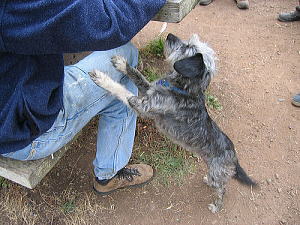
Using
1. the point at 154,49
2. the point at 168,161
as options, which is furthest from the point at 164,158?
the point at 154,49

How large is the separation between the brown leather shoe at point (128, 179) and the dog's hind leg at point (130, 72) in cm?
79

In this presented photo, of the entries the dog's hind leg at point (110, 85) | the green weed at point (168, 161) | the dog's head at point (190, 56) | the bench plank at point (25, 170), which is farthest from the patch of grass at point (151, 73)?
the bench plank at point (25, 170)

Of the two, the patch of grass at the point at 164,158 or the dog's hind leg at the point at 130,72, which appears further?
the patch of grass at the point at 164,158

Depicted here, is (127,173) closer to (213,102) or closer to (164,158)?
(164,158)

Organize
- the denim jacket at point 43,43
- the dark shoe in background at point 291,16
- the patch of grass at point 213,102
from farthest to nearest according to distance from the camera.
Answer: the dark shoe in background at point 291,16
the patch of grass at point 213,102
the denim jacket at point 43,43

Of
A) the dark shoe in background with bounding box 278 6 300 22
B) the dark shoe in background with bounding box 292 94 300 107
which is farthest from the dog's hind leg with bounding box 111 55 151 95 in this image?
the dark shoe in background with bounding box 278 6 300 22

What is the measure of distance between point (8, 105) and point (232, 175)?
2110mm

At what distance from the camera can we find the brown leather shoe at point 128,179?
329 cm

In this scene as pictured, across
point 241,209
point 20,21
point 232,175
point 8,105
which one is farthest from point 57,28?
point 241,209

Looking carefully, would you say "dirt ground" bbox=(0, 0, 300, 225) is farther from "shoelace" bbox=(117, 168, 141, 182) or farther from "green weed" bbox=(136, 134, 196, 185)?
"shoelace" bbox=(117, 168, 141, 182)

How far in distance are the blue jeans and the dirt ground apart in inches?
18.9

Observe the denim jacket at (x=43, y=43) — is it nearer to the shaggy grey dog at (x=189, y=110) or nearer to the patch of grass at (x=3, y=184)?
the shaggy grey dog at (x=189, y=110)

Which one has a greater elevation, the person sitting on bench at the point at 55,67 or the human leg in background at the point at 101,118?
the person sitting on bench at the point at 55,67

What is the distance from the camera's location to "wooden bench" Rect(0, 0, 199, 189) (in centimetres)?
227
